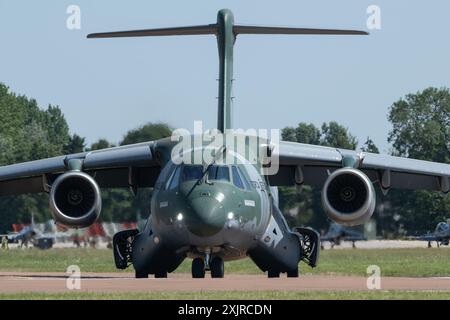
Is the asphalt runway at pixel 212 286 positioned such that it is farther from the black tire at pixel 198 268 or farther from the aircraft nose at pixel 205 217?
the black tire at pixel 198 268

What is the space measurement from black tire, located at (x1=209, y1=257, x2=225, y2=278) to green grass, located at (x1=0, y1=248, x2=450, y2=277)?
605cm

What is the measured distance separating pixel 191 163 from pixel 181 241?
4.95 ft

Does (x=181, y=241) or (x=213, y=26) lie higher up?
(x=213, y=26)

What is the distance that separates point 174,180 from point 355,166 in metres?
4.54

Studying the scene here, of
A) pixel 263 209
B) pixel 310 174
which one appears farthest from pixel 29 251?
pixel 263 209

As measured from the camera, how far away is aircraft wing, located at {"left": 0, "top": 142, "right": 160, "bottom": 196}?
29016 millimetres

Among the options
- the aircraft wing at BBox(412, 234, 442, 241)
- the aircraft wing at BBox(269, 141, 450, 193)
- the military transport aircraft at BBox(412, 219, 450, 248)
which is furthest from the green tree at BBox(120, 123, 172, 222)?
the military transport aircraft at BBox(412, 219, 450, 248)

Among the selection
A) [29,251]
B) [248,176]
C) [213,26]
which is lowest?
[29,251]

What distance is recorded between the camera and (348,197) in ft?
89.9

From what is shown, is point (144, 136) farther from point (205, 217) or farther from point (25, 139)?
point (25, 139)

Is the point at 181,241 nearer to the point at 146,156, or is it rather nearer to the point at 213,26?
the point at 146,156

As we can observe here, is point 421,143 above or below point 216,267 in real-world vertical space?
above

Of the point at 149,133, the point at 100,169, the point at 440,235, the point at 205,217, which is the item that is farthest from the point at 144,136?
the point at 440,235
